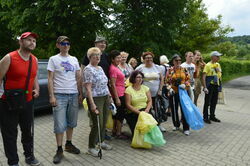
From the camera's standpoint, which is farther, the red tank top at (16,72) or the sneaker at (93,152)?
the sneaker at (93,152)

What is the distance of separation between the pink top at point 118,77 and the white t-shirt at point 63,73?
3.05 ft

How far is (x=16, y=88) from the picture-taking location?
3250 mm

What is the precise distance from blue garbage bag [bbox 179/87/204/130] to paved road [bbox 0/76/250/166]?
0.27 meters

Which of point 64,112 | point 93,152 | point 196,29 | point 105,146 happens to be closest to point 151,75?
point 105,146

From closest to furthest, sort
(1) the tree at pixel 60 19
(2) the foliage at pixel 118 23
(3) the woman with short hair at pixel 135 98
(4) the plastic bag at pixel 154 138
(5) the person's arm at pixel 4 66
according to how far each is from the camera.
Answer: (5) the person's arm at pixel 4 66, (4) the plastic bag at pixel 154 138, (3) the woman with short hair at pixel 135 98, (1) the tree at pixel 60 19, (2) the foliage at pixel 118 23

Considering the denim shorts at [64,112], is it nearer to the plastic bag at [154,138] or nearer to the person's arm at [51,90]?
the person's arm at [51,90]

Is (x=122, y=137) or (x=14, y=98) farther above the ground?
(x=14, y=98)

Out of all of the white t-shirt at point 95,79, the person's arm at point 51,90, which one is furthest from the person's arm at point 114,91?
the person's arm at point 51,90

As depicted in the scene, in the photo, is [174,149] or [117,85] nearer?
[174,149]

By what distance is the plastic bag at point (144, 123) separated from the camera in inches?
170

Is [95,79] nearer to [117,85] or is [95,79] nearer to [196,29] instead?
[117,85]

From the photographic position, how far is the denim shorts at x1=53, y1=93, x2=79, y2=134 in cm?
367

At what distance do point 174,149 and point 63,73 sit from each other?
7.92ft

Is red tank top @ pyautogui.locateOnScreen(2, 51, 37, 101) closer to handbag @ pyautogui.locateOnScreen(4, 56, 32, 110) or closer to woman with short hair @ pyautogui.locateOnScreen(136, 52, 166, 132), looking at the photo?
handbag @ pyautogui.locateOnScreen(4, 56, 32, 110)
